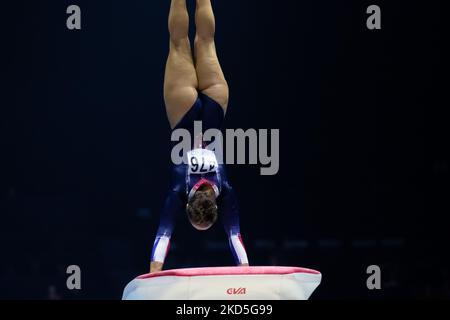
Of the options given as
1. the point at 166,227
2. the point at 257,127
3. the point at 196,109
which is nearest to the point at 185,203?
the point at 166,227

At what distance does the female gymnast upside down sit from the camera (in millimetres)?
4363

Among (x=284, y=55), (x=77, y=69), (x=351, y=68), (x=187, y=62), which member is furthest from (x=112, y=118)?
(x=187, y=62)

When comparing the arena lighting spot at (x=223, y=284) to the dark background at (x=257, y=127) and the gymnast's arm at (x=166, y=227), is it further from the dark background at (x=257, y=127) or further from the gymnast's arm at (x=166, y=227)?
the dark background at (x=257, y=127)

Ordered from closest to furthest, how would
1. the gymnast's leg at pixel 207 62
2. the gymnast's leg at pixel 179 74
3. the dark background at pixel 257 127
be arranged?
the gymnast's leg at pixel 179 74, the gymnast's leg at pixel 207 62, the dark background at pixel 257 127

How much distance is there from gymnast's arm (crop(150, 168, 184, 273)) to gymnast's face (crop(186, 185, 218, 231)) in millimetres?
211

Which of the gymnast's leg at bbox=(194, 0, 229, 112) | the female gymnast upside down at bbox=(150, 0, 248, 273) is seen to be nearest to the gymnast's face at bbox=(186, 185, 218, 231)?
the female gymnast upside down at bbox=(150, 0, 248, 273)

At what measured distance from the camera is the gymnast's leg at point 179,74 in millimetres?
4730

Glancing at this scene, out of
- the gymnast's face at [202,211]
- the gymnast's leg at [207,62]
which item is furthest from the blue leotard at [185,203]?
the gymnast's leg at [207,62]

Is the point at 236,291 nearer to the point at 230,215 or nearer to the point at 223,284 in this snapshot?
the point at 223,284

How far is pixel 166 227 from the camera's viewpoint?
14.2 ft

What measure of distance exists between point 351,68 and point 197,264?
8.29ft

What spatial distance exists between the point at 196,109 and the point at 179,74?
0.25m

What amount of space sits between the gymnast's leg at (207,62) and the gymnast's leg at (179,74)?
63 mm

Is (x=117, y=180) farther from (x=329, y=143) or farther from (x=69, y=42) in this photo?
(x=329, y=143)
